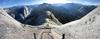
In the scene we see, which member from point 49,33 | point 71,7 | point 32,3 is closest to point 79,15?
point 71,7

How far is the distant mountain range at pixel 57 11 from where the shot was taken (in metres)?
9.22

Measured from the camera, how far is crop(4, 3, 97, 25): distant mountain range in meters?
9.22

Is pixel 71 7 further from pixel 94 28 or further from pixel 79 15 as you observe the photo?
pixel 94 28

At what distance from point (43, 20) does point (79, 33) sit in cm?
165

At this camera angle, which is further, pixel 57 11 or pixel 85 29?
pixel 57 11

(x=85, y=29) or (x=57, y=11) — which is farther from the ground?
(x=85, y=29)

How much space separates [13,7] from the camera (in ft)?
31.9

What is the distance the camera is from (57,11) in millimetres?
9250

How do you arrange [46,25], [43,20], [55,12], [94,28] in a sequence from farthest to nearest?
[55,12]
[43,20]
[46,25]
[94,28]

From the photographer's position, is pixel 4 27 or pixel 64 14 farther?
pixel 64 14

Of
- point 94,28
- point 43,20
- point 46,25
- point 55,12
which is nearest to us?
point 94,28

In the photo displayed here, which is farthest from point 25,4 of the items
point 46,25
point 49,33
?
point 49,33

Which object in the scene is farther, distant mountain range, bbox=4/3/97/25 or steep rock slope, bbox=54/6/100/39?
distant mountain range, bbox=4/3/97/25

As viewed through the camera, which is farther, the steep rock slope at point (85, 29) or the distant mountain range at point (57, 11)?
the distant mountain range at point (57, 11)
